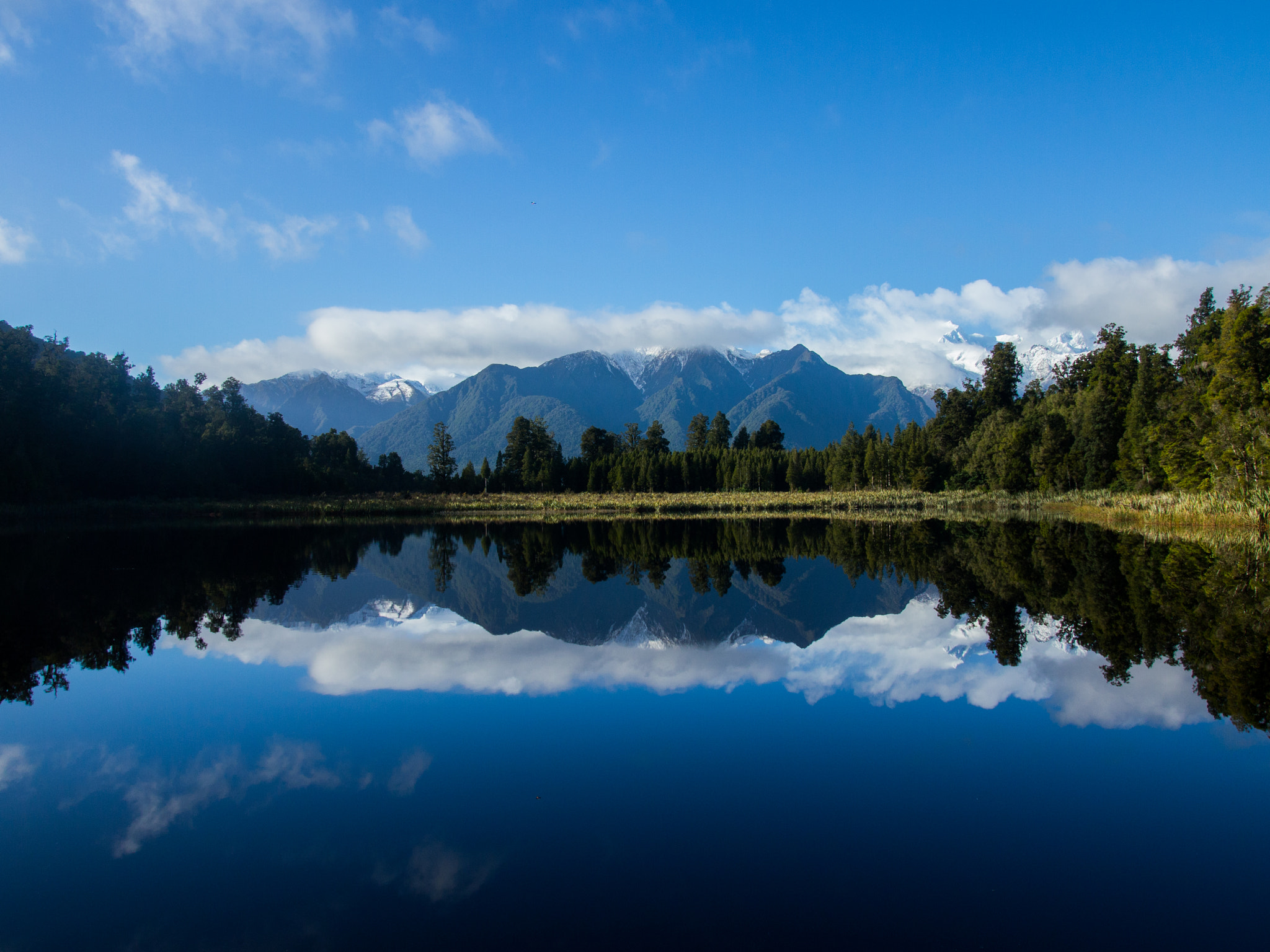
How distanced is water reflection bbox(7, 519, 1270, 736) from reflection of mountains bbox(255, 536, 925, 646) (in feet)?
0.32

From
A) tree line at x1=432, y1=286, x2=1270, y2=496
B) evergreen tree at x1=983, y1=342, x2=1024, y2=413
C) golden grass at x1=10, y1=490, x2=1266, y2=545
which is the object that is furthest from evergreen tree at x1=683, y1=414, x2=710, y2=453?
evergreen tree at x1=983, y1=342, x2=1024, y2=413

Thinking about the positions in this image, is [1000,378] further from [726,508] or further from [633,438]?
[633,438]

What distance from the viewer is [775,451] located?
102938 millimetres

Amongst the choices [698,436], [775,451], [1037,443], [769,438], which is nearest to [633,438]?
[698,436]

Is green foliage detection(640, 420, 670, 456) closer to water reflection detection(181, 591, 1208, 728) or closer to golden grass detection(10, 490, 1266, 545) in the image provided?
golden grass detection(10, 490, 1266, 545)

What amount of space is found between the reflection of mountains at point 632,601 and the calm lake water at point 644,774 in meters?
0.16

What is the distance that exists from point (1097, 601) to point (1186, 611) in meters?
1.49

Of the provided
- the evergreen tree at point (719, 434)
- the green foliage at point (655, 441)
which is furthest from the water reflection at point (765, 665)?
the evergreen tree at point (719, 434)

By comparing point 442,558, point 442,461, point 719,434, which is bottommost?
point 442,558

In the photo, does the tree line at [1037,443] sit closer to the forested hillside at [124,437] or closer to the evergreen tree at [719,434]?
the evergreen tree at [719,434]

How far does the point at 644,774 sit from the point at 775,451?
99.1 m

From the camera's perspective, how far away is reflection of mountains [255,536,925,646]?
1260cm

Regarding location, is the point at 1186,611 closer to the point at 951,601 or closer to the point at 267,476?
the point at 951,601

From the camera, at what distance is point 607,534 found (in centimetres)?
3600
